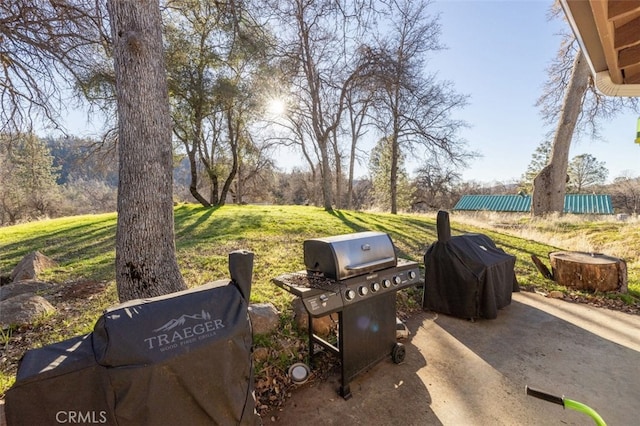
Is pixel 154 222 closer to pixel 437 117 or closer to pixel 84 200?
pixel 437 117

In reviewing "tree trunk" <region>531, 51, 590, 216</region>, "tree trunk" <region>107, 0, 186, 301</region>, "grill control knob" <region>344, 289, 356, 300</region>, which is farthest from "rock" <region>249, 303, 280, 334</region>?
"tree trunk" <region>531, 51, 590, 216</region>

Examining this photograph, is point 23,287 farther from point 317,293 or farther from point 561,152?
point 561,152

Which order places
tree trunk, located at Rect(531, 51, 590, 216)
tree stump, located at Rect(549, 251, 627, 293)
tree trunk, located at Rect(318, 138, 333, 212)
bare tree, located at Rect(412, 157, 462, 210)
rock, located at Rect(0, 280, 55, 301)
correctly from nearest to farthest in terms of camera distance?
rock, located at Rect(0, 280, 55, 301) → tree stump, located at Rect(549, 251, 627, 293) → tree trunk, located at Rect(531, 51, 590, 216) → tree trunk, located at Rect(318, 138, 333, 212) → bare tree, located at Rect(412, 157, 462, 210)

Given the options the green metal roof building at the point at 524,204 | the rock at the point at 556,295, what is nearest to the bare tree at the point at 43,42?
the rock at the point at 556,295

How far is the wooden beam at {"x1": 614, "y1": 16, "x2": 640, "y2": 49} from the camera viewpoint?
1865 millimetres

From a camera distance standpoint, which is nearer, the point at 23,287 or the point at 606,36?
the point at 606,36

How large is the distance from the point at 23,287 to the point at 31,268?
0.69m

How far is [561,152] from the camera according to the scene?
9.58m

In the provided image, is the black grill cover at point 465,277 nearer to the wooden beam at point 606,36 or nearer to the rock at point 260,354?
the wooden beam at point 606,36

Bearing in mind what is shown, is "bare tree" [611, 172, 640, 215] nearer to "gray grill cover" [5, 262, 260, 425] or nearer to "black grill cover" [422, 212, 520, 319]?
"black grill cover" [422, 212, 520, 319]

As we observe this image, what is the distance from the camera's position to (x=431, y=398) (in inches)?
83.9

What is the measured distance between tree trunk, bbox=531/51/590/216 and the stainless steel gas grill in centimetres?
1046

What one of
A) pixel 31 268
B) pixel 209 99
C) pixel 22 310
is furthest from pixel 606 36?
pixel 209 99

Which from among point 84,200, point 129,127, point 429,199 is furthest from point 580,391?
point 84,200
